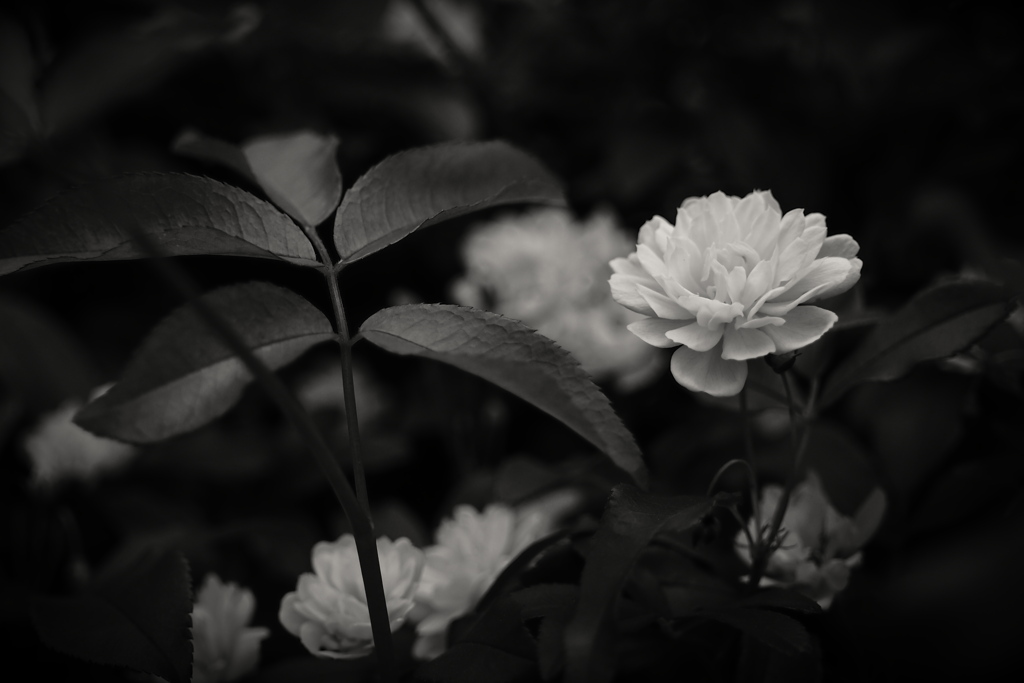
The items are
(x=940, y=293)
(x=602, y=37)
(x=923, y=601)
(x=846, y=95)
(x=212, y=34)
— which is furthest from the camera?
(x=602, y=37)

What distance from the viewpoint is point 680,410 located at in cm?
113

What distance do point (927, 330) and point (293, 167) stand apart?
1.87 ft

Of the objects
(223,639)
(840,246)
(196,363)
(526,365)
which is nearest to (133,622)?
(223,639)

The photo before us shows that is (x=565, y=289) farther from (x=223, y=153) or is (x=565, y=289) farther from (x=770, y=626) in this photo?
(x=770, y=626)

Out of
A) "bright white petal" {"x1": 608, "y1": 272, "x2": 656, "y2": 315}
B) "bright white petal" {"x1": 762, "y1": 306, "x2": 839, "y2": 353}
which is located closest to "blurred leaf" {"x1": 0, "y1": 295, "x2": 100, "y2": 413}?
"bright white petal" {"x1": 608, "y1": 272, "x2": 656, "y2": 315}

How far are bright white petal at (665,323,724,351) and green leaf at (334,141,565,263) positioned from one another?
0.18 meters

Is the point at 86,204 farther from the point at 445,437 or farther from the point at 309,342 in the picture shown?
the point at 445,437

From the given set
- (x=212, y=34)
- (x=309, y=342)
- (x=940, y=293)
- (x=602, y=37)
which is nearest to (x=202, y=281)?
(x=212, y=34)

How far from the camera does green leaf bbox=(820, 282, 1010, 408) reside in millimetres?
559

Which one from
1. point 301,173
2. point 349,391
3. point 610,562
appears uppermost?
point 301,173

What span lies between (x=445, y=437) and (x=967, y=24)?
94cm

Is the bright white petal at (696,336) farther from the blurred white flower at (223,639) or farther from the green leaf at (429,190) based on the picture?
the blurred white flower at (223,639)

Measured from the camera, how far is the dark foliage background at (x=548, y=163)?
81 cm

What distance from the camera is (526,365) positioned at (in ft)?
1.62
